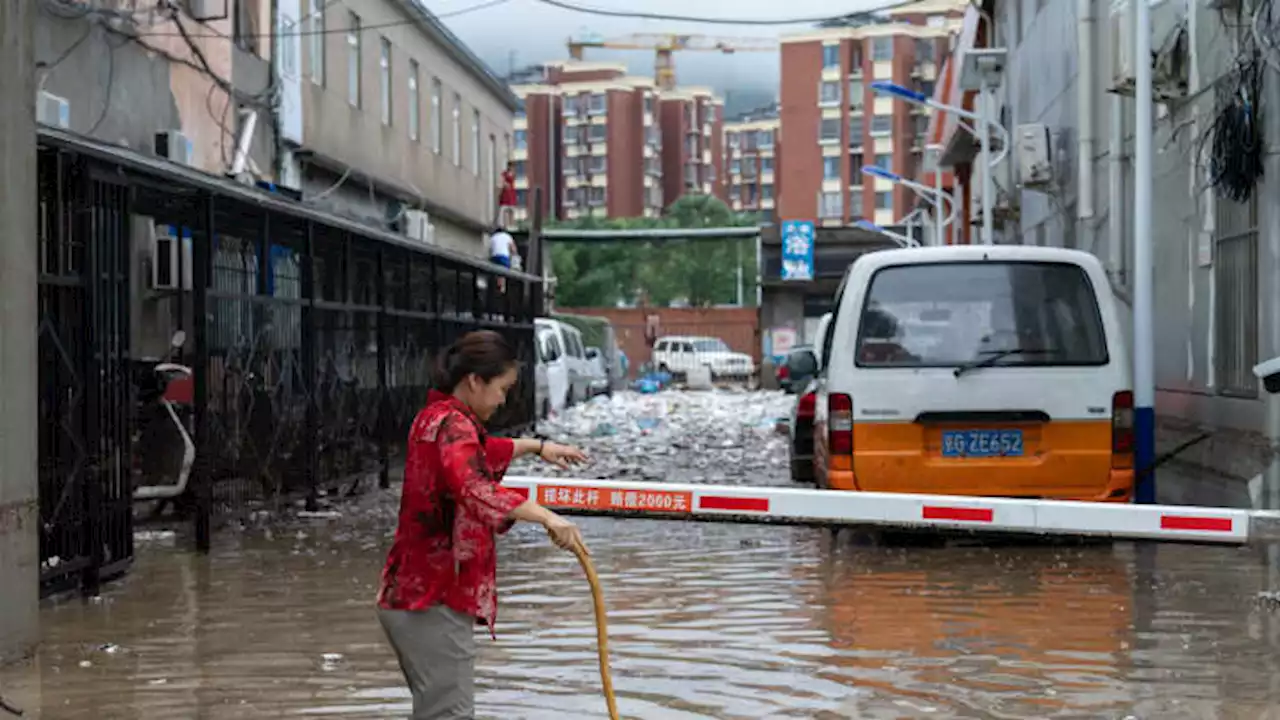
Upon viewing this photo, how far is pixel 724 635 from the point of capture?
747cm

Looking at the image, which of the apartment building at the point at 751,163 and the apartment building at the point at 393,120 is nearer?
the apartment building at the point at 393,120

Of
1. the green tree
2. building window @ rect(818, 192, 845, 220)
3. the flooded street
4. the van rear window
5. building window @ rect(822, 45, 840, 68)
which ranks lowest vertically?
the flooded street

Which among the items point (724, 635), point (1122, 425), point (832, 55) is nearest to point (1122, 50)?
point (1122, 425)

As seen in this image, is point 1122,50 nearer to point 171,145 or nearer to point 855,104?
point 171,145

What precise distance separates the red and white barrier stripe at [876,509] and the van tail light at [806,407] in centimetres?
776

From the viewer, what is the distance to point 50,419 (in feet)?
27.0

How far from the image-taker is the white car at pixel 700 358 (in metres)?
53.9

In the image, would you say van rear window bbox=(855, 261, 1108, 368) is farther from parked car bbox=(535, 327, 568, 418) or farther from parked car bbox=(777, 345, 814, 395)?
parked car bbox=(535, 327, 568, 418)

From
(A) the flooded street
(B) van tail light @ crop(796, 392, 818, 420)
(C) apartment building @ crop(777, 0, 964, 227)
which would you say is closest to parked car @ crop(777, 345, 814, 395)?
(B) van tail light @ crop(796, 392, 818, 420)

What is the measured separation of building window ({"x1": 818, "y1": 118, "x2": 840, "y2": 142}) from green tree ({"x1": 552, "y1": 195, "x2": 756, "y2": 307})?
19.4 meters

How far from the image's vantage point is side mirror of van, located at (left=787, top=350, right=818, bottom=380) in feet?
39.2

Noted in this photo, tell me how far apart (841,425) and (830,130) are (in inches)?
3745

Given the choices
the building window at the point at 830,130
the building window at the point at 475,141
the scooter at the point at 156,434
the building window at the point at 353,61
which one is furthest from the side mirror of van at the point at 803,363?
the building window at the point at 830,130

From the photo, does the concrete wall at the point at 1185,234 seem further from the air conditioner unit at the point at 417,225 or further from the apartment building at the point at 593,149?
the apartment building at the point at 593,149
